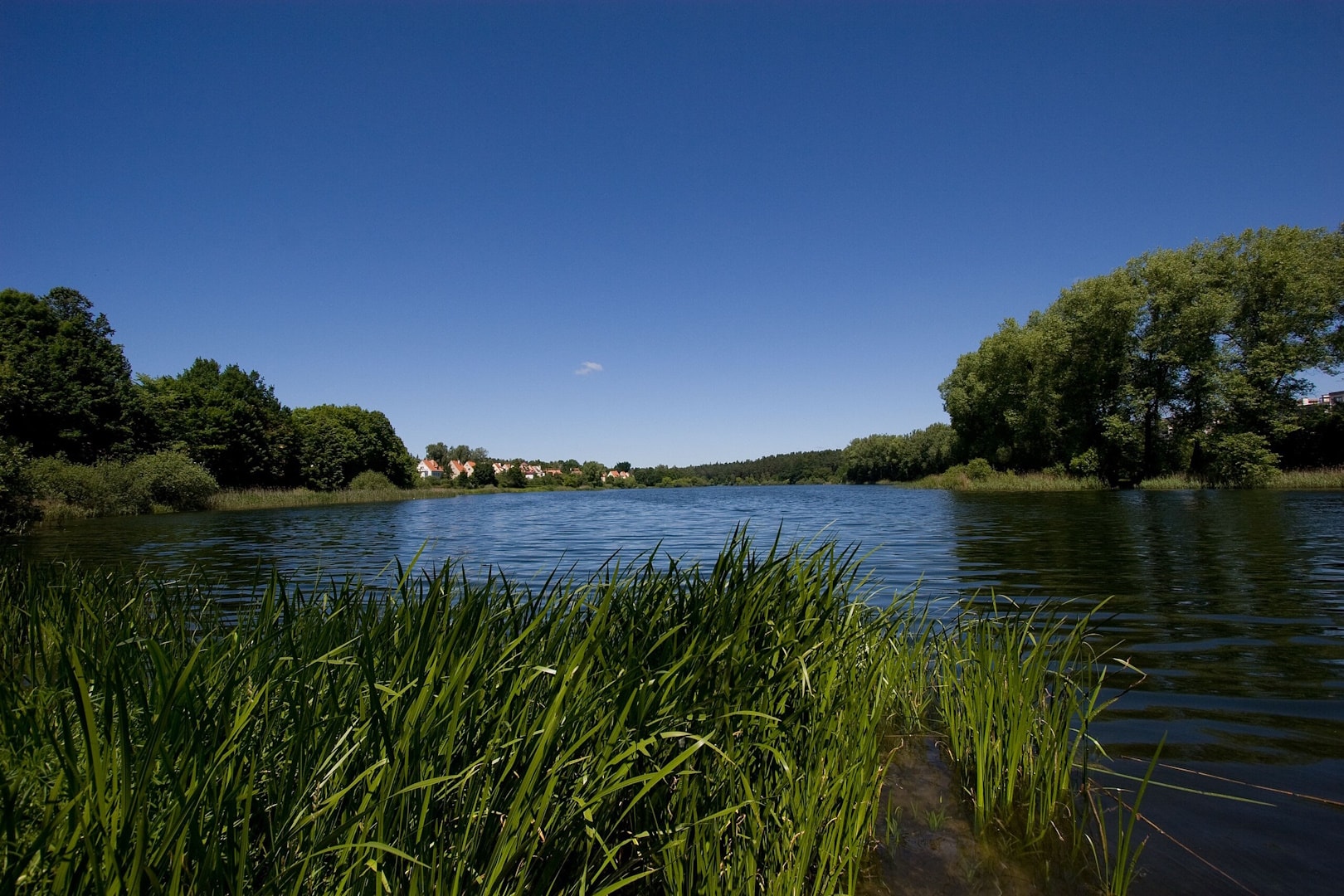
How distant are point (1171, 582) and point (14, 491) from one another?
38.5m

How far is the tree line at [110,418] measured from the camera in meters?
36.9

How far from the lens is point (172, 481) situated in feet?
132

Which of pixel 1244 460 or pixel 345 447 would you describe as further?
pixel 345 447

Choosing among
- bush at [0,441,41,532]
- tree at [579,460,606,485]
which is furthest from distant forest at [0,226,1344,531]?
tree at [579,460,606,485]

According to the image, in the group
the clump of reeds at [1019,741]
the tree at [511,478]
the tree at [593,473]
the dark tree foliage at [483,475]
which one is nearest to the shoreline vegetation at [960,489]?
the clump of reeds at [1019,741]

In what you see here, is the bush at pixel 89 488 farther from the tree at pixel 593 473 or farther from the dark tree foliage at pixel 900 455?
the tree at pixel 593 473

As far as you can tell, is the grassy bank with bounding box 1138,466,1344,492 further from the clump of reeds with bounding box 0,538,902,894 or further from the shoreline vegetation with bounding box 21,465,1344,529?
the clump of reeds with bounding box 0,538,902,894

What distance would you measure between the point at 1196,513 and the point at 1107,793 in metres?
23.5

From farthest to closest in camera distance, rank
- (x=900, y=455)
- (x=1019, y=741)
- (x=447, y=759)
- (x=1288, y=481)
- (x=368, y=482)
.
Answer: (x=900, y=455) < (x=368, y=482) < (x=1288, y=481) < (x=1019, y=741) < (x=447, y=759)

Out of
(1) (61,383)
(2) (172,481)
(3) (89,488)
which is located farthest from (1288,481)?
(1) (61,383)

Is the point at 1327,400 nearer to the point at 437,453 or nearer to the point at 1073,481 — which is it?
the point at 1073,481

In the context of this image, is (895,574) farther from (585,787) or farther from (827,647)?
(585,787)

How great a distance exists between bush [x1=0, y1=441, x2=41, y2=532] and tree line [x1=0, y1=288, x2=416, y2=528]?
0.24ft

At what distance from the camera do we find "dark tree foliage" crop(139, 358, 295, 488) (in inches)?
2206
